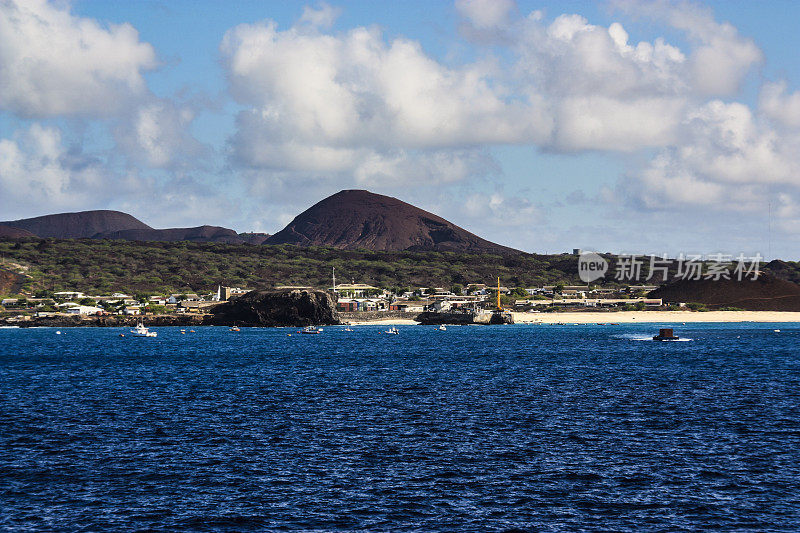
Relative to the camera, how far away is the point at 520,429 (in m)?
54.9

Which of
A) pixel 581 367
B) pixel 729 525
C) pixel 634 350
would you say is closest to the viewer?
pixel 729 525

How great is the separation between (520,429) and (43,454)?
107 feet

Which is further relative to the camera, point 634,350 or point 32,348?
point 32,348

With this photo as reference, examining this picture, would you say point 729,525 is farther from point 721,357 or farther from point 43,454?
point 721,357

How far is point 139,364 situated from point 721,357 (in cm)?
9484

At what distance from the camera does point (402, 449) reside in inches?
1871

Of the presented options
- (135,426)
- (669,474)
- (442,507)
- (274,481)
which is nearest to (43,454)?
(135,426)

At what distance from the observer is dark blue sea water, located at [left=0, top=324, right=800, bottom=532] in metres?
33.6

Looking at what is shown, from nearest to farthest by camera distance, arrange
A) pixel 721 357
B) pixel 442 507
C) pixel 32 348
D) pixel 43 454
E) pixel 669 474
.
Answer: pixel 442 507 → pixel 669 474 → pixel 43 454 → pixel 721 357 → pixel 32 348

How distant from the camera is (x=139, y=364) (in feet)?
376

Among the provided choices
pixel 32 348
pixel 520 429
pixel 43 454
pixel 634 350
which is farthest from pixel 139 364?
pixel 634 350

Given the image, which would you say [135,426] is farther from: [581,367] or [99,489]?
[581,367]

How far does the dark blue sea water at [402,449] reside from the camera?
3359 centimetres

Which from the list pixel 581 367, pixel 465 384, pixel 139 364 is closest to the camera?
pixel 465 384
